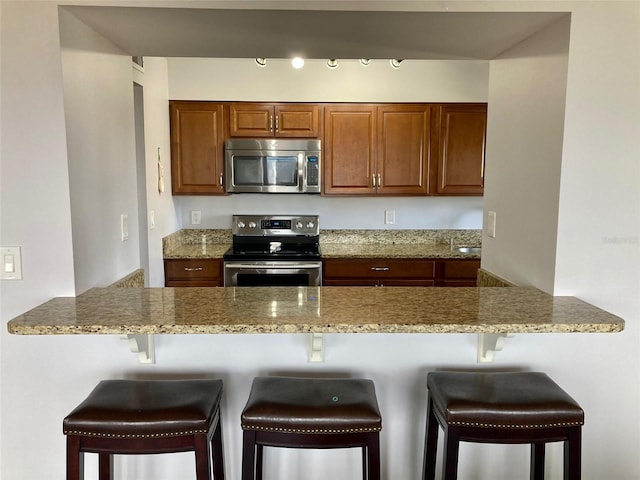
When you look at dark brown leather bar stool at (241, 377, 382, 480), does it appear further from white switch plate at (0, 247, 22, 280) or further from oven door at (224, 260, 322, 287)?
oven door at (224, 260, 322, 287)

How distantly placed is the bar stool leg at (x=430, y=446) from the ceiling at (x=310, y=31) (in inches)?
50.9

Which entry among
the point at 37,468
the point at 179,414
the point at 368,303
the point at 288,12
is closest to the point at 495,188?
the point at 368,303

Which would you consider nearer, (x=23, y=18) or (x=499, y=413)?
(x=499, y=413)

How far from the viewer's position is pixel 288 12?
1389 millimetres

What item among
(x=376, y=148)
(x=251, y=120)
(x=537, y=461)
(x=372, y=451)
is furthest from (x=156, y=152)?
(x=537, y=461)

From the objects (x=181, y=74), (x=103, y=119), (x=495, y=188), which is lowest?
(x=495, y=188)

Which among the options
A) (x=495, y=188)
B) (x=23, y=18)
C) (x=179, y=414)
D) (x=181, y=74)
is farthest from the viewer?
(x=181, y=74)

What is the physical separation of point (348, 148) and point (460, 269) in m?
1.30

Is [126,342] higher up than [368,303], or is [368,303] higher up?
[368,303]

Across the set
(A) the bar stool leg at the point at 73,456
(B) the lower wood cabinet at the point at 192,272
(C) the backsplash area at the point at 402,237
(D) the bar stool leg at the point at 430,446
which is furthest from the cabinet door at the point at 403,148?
(A) the bar stool leg at the point at 73,456

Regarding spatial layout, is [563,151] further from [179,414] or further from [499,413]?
[179,414]

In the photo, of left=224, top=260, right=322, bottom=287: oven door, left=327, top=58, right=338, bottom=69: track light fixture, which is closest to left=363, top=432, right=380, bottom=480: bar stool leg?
left=224, top=260, right=322, bottom=287: oven door

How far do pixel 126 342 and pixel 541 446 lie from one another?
1.53m

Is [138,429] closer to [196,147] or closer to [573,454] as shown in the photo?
[573,454]
